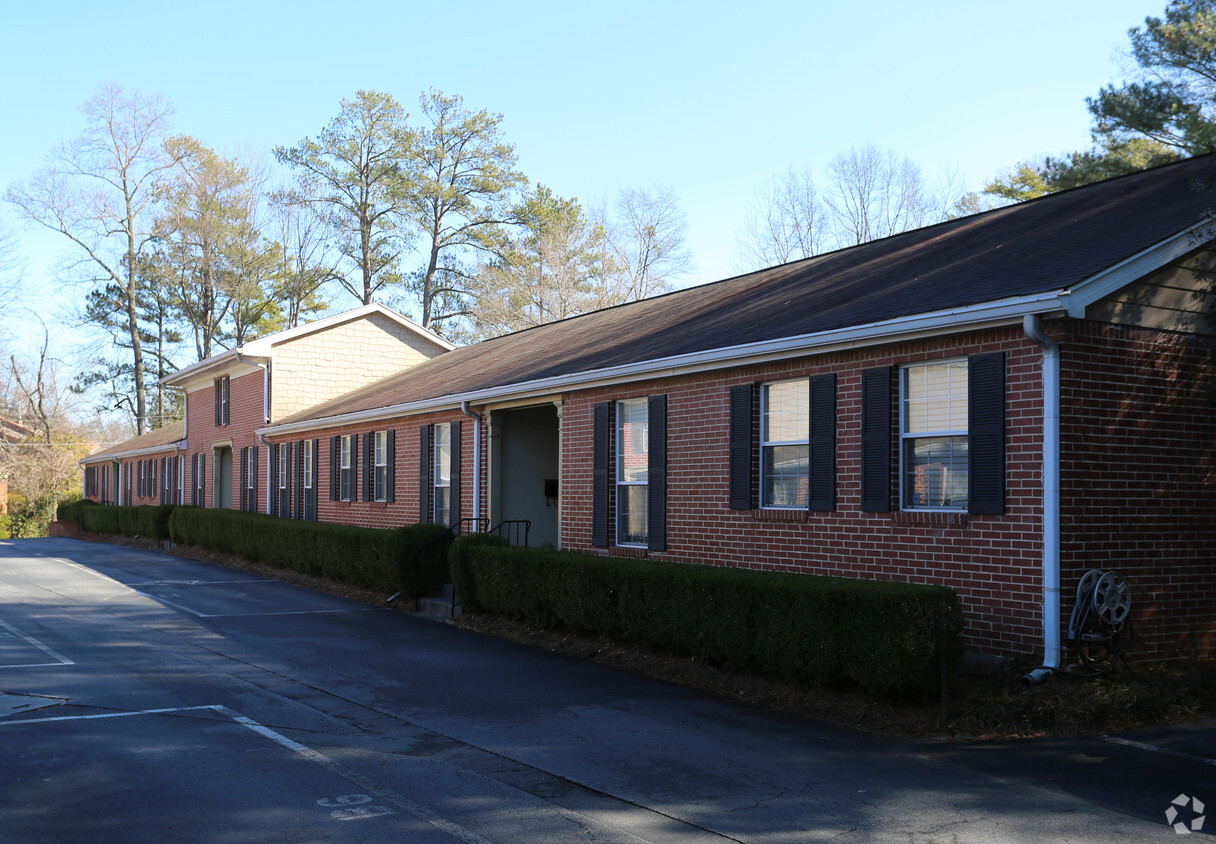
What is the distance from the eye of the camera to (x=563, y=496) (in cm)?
1554

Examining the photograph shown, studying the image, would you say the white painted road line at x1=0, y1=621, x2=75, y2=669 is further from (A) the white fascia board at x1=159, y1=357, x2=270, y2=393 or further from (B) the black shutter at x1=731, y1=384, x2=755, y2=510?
(A) the white fascia board at x1=159, y1=357, x2=270, y2=393

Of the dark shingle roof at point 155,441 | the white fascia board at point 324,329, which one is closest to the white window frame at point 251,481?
the white fascia board at point 324,329

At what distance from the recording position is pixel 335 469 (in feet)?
78.0

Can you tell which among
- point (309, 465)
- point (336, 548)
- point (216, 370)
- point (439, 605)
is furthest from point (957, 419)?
point (216, 370)

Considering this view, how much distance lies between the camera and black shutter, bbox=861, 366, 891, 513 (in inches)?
400

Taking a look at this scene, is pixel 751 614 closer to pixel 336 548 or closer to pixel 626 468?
pixel 626 468

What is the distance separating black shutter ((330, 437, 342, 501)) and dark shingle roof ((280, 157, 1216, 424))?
4.71m

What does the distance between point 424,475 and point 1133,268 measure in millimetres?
13563

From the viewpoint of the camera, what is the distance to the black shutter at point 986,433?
9.10m

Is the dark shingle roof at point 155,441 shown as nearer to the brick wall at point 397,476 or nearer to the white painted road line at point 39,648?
the brick wall at point 397,476

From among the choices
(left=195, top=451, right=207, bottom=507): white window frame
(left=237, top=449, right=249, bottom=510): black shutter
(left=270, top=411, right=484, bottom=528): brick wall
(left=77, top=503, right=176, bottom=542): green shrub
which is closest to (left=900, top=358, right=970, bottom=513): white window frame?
(left=270, top=411, right=484, bottom=528): brick wall

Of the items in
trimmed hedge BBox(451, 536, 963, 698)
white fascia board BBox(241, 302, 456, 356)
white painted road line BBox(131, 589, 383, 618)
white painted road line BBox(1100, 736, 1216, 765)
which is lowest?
white painted road line BBox(131, 589, 383, 618)

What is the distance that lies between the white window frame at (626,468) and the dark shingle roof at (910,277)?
679 mm

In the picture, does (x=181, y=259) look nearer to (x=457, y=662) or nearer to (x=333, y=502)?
(x=333, y=502)
